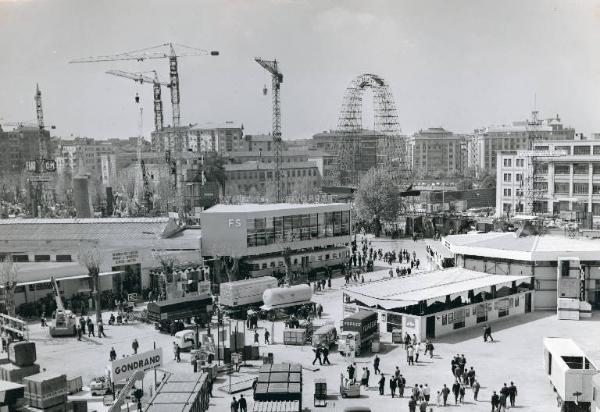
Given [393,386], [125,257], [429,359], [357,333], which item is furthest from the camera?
[125,257]

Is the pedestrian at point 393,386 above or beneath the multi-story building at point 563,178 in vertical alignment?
beneath

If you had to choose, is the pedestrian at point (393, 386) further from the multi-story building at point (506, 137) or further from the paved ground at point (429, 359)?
the multi-story building at point (506, 137)

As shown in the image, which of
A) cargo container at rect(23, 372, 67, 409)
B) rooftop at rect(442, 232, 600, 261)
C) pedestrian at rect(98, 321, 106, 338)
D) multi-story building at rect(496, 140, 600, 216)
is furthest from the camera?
multi-story building at rect(496, 140, 600, 216)

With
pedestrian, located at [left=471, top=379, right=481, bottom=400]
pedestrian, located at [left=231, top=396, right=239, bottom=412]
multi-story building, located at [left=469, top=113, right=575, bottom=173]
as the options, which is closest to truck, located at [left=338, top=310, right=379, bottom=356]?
pedestrian, located at [left=471, top=379, right=481, bottom=400]

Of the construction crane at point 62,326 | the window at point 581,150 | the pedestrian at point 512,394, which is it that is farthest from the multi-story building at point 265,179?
the pedestrian at point 512,394

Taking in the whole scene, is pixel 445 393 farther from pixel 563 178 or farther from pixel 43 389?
pixel 563 178

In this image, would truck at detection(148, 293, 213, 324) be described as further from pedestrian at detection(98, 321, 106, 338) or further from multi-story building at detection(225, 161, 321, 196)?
multi-story building at detection(225, 161, 321, 196)

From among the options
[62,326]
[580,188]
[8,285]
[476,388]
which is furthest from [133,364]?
[580,188]
